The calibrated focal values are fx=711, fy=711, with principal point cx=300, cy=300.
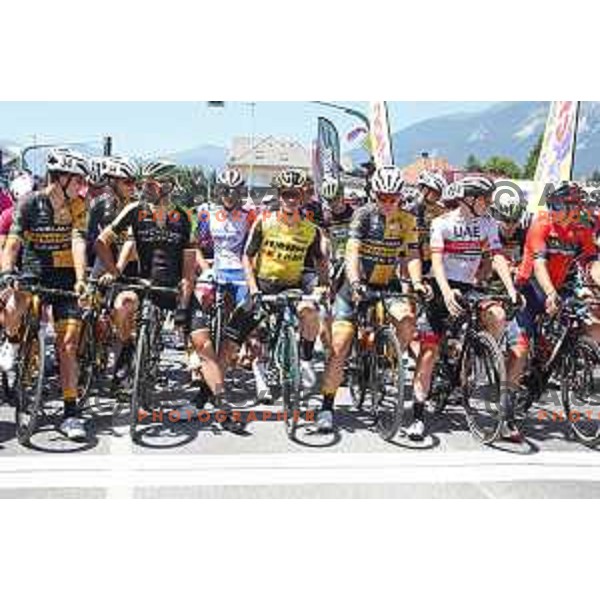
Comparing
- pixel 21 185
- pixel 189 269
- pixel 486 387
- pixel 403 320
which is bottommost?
pixel 486 387

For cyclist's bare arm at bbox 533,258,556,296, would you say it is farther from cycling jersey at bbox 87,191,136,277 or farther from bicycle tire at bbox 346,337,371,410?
cycling jersey at bbox 87,191,136,277

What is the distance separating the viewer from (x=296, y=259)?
20.6ft

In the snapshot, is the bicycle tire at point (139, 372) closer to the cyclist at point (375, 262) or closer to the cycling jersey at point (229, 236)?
the cyclist at point (375, 262)

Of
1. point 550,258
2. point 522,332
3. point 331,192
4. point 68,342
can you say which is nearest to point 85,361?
point 68,342

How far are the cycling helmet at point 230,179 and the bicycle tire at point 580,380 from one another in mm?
3667

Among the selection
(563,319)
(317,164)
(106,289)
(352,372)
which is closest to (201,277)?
(106,289)

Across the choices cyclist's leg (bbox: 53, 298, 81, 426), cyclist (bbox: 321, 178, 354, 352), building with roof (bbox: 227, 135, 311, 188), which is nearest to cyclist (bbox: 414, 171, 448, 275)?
cyclist (bbox: 321, 178, 354, 352)

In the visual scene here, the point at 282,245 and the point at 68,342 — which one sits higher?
the point at 282,245

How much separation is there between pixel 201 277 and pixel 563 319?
376cm

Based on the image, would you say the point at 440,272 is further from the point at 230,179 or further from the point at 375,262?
the point at 230,179

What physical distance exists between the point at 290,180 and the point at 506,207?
7.94 feet

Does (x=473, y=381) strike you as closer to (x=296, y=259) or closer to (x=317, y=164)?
(x=296, y=259)

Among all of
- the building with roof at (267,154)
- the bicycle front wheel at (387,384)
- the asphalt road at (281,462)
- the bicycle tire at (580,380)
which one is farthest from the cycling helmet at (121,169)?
the building with roof at (267,154)

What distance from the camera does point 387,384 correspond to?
5961mm
